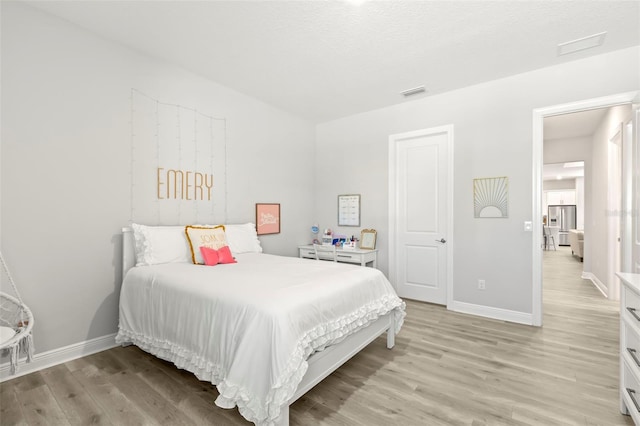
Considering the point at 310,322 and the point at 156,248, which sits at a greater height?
the point at 156,248

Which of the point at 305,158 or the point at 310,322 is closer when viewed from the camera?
the point at 310,322

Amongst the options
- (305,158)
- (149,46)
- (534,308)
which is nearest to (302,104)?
(305,158)

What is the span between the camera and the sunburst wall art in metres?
3.51

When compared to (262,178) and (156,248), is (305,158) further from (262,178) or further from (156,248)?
(156,248)

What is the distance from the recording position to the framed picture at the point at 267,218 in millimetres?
4238

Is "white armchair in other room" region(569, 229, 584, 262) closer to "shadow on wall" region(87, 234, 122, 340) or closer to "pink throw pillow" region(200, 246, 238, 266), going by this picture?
"pink throw pillow" region(200, 246, 238, 266)

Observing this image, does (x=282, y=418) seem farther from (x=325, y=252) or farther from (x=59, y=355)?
(x=325, y=252)

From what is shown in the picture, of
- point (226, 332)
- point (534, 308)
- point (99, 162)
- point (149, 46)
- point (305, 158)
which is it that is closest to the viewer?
point (226, 332)

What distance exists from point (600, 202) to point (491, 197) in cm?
286

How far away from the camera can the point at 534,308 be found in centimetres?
329

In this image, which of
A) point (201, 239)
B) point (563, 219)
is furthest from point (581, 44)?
point (563, 219)

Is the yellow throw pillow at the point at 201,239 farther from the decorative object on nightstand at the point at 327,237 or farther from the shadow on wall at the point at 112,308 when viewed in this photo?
the decorative object on nightstand at the point at 327,237

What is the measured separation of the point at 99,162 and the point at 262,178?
1982 millimetres

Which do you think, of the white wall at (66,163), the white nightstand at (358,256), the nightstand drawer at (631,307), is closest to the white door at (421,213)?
the white nightstand at (358,256)
